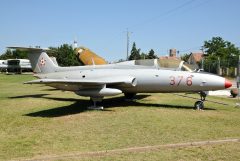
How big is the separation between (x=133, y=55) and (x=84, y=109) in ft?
231

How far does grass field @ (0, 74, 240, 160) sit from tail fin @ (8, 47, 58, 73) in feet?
14.7

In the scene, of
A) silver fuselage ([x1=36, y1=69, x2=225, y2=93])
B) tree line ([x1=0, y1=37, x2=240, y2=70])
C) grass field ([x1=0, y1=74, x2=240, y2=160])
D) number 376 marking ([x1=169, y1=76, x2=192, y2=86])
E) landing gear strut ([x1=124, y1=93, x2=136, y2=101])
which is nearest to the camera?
grass field ([x1=0, y1=74, x2=240, y2=160])

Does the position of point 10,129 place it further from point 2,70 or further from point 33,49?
point 2,70

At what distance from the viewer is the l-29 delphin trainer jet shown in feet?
40.5

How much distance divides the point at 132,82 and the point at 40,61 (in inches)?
263

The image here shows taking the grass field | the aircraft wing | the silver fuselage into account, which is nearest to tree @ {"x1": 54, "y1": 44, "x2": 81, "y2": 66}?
the silver fuselage

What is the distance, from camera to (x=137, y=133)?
8.16m

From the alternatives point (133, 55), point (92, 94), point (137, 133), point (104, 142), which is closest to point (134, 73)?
point (92, 94)

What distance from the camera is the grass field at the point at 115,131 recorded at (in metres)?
6.28

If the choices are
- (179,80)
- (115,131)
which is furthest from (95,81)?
(115,131)

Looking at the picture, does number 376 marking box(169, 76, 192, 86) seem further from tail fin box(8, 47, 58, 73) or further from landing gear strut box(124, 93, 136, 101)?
tail fin box(8, 47, 58, 73)

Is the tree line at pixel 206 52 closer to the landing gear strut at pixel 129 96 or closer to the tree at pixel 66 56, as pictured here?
the tree at pixel 66 56

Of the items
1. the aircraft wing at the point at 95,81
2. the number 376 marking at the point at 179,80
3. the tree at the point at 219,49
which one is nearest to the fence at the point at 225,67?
the number 376 marking at the point at 179,80

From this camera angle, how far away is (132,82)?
13.4 m
